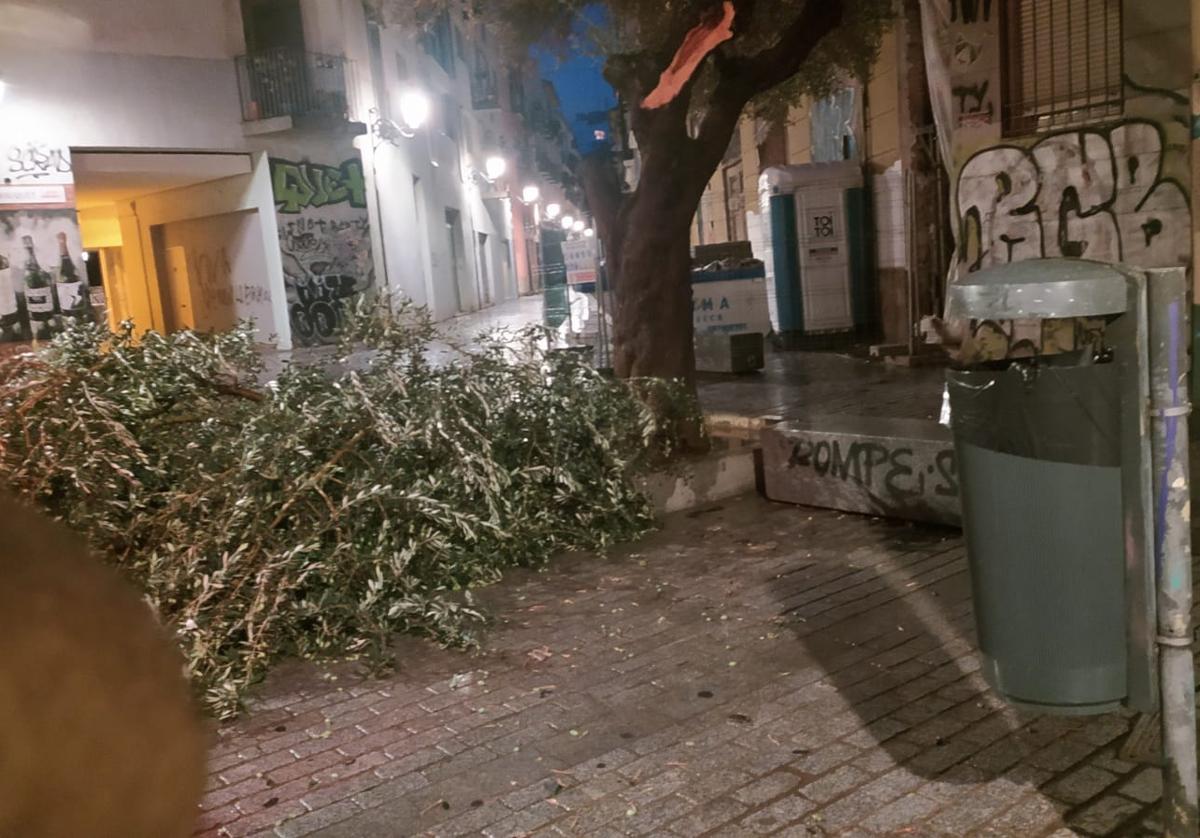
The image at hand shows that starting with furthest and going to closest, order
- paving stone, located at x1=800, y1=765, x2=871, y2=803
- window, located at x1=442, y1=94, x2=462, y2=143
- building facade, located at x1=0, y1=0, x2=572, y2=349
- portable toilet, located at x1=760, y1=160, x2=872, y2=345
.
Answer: window, located at x1=442, y1=94, x2=462, y2=143 → building facade, located at x1=0, y1=0, x2=572, y2=349 → portable toilet, located at x1=760, y1=160, x2=872, y2=345 → paving stone, located at x1=800, y1=765, x2=871, y2=803

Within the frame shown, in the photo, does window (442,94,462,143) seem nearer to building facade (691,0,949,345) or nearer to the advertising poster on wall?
building facade (691,0,949,345)

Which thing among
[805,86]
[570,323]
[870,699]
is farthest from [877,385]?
[870,699]

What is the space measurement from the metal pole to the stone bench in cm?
310

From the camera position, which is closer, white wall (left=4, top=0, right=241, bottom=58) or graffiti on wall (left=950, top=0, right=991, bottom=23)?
graffiti on wall (left=950, top=0, right=991, bottom=23)

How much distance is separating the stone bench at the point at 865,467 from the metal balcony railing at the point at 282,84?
51.8 ft

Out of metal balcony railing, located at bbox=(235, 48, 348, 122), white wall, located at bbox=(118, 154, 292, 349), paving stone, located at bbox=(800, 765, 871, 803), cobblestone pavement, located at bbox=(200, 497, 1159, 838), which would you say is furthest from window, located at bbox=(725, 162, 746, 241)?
paving stone, located at bbox=(800, 765, 871, 803)

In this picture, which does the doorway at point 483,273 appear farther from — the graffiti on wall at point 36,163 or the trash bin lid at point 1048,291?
the trash bin lid at point 1048,291

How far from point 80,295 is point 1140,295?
17223 mm

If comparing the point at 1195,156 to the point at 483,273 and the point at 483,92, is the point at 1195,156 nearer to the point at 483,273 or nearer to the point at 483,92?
the point at 483,273

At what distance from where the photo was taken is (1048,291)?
2369 mm

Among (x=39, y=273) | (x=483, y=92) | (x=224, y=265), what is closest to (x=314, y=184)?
(x=224, y=265)

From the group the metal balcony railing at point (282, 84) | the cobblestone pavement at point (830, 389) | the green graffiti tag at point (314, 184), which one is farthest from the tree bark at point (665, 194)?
the green graffiti tag at point (314, 184)

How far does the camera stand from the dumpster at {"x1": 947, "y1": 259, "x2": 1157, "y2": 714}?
7.98 feet

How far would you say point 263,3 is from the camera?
2000 centimetres
